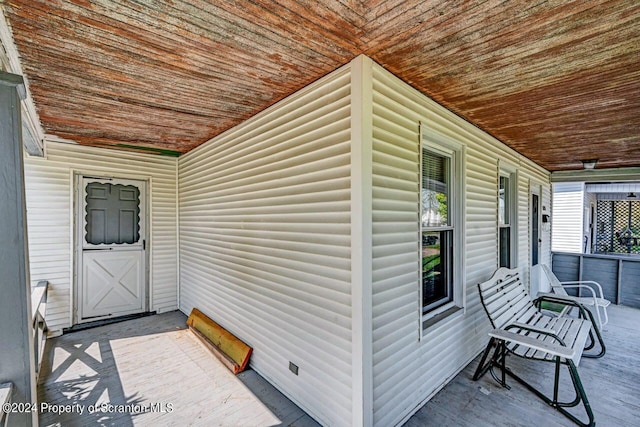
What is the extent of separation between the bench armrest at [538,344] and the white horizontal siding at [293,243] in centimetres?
153

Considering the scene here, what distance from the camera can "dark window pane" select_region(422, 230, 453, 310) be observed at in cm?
272

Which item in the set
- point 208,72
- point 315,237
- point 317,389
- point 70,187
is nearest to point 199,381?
point 317,389

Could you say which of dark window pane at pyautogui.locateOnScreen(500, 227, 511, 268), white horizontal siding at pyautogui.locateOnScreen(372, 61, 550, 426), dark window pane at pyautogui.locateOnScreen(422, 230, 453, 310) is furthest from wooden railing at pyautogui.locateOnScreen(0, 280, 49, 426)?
dark window pane at pyautogui.locateOnScreen(500, 227, 511, 268)

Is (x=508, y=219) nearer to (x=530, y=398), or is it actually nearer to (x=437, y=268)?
(x=437, y=268)

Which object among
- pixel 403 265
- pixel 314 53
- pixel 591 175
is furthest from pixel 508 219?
pixel 314 53

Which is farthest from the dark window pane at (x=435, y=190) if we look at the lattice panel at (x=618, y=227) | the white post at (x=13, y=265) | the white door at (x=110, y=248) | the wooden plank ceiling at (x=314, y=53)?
the lattice panel at (x=618, y=227)

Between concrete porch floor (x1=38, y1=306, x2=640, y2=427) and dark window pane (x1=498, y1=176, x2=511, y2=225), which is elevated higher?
dark window pane (x1=498, y1=176, x2=511, y2=225)

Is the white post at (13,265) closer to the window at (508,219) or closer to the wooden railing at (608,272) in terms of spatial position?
the window at (508,219)

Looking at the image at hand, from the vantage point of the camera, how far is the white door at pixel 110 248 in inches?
172

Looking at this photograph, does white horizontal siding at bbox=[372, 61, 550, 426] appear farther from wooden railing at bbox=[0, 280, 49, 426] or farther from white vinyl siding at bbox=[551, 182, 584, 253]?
white vinyl siding at bbox=[551, 182, 584, 253]

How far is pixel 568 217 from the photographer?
824 centimetres

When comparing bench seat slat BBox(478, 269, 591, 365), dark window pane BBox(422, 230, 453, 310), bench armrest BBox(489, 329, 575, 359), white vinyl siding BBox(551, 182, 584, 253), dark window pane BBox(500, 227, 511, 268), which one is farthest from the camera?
white vinyl siding BBox(551, 182, 584, 253)

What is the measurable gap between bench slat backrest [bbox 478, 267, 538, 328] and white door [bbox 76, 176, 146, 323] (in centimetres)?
512

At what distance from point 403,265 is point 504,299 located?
169 cm
